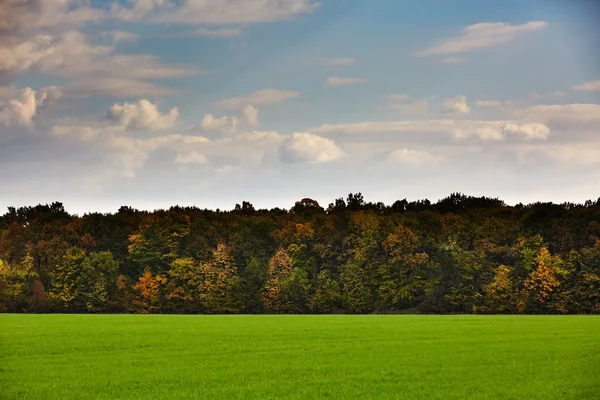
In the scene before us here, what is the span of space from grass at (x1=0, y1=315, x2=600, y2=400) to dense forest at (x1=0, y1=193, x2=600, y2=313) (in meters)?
42.5

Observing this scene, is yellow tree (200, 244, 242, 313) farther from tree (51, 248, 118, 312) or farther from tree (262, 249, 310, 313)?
tree (51, 248, 118, 312)

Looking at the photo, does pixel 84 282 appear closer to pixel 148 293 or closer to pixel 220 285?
pixel 148 293

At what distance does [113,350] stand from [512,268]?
63.9m

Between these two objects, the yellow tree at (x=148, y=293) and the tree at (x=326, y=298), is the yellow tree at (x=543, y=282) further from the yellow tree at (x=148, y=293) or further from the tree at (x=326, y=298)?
the yellow tree at (x=148, y=293)

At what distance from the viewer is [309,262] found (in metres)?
112

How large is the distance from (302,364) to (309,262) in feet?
251

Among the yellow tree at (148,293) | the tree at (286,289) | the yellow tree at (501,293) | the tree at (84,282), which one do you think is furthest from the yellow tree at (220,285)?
the yellow tree at (501,293)

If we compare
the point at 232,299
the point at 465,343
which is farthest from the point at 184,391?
the point at 232,299

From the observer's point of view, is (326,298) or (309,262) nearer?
(326,298)

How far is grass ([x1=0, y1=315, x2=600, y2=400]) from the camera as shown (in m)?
27.9

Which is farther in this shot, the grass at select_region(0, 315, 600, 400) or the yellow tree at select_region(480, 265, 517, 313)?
the yellow tree at select_region(480, 265, 517, 313)

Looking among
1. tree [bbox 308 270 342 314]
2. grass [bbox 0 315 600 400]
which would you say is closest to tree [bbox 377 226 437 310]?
tree [bbox 308 270 342 314]

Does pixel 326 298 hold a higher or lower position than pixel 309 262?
lower

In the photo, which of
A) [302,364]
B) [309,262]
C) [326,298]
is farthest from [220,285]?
[302,364]
